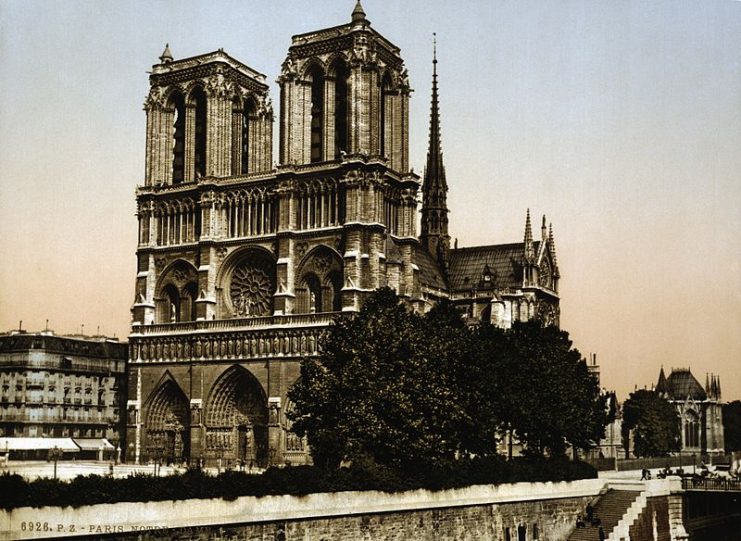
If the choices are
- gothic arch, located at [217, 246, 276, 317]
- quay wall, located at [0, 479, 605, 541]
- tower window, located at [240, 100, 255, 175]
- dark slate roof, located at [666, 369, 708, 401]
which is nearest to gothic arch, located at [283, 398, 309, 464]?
gothic arch, located at [217, 246, 276, 317]

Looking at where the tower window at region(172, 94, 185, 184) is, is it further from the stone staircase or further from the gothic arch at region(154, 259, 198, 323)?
the stone staircase

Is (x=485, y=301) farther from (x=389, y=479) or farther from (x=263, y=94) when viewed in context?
(x=389, y=479)

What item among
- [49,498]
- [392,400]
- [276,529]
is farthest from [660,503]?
[49,498]

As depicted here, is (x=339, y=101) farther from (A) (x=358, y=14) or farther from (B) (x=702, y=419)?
(B) (x=702, y=419)

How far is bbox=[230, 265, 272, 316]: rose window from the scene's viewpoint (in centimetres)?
7956

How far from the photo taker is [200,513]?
115 feet

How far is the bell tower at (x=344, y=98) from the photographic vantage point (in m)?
77.2

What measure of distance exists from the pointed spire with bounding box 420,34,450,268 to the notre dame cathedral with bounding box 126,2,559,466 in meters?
11.0

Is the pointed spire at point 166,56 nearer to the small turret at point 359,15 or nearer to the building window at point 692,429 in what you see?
the small turret at point 359,15

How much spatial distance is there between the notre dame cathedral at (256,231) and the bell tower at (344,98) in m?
0.11

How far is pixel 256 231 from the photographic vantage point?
261 feet

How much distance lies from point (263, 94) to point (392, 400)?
1821 inches

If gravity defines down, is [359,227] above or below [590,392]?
above

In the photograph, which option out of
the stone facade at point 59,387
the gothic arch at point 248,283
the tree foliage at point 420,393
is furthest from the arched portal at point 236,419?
the tree foliage at point 420,393
